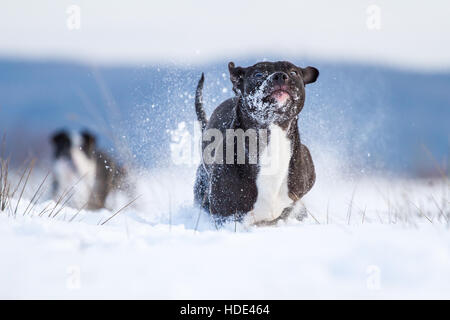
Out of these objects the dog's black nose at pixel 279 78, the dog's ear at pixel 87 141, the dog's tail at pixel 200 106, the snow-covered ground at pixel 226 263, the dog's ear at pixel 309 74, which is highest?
the dog's ear at pixel 309 74

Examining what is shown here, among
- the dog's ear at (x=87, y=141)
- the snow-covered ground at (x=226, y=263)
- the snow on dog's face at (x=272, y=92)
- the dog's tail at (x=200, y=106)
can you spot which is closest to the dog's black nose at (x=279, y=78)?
the snow on dog's face at (x=272, y=92)

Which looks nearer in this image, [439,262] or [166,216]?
[439,262]

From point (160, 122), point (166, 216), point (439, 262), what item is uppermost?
point (160, 122)

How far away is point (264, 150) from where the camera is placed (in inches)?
156

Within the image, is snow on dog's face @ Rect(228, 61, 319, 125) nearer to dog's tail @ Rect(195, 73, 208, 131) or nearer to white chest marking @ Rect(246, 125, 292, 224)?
white chest marking @ Rect(246, 125, 292, 224)

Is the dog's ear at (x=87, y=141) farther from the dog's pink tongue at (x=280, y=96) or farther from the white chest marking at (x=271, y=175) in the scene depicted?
the dog's pink tongue at (x=280, y=96)

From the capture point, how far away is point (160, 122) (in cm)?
518

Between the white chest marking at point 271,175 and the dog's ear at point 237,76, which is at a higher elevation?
the dog's ear at point 237,76

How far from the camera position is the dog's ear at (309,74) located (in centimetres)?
423

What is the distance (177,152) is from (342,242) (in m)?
3.26

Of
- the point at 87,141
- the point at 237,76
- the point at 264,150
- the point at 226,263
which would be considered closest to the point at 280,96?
the point at 264,150
